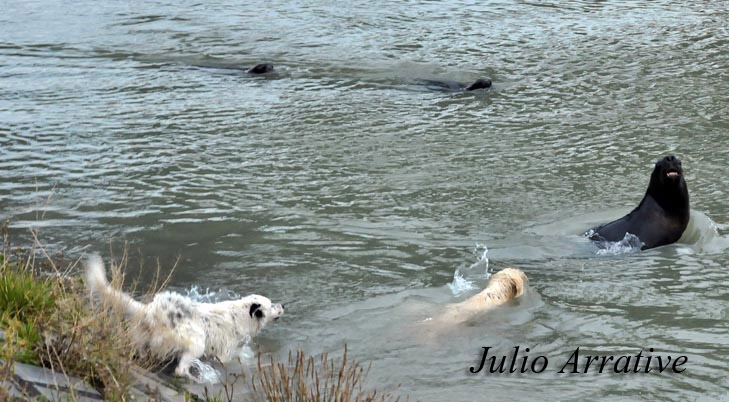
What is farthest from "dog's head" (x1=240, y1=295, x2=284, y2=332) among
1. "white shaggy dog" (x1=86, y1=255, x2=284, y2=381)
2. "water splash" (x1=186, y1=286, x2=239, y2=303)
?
"water splash" (x1=186, y1=286, x2=239, y2=303)

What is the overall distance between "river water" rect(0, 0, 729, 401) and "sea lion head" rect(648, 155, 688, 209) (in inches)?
15.1

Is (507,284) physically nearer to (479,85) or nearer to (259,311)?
(259,311)

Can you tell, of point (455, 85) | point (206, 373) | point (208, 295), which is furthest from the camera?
point (455, 85)

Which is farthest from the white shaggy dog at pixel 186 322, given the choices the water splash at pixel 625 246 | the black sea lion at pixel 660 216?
the black sea lion at pixel 660 216

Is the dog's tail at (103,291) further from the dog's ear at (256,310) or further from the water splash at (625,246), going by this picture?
the water splash at (625,246)

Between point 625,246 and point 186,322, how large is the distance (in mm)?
4215

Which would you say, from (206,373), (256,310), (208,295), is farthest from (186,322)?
(208,295)

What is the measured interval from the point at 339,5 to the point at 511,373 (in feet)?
53.1

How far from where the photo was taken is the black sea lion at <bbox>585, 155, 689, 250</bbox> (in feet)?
30.7

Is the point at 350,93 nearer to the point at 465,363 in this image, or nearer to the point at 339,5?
the point at 339,5

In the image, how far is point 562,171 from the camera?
11664 mm

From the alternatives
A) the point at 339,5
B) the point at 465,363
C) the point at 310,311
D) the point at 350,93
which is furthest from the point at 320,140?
the point at 339,5

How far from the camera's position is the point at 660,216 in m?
9.41

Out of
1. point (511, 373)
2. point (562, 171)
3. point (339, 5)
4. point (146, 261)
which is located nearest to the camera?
point (511, 373)
